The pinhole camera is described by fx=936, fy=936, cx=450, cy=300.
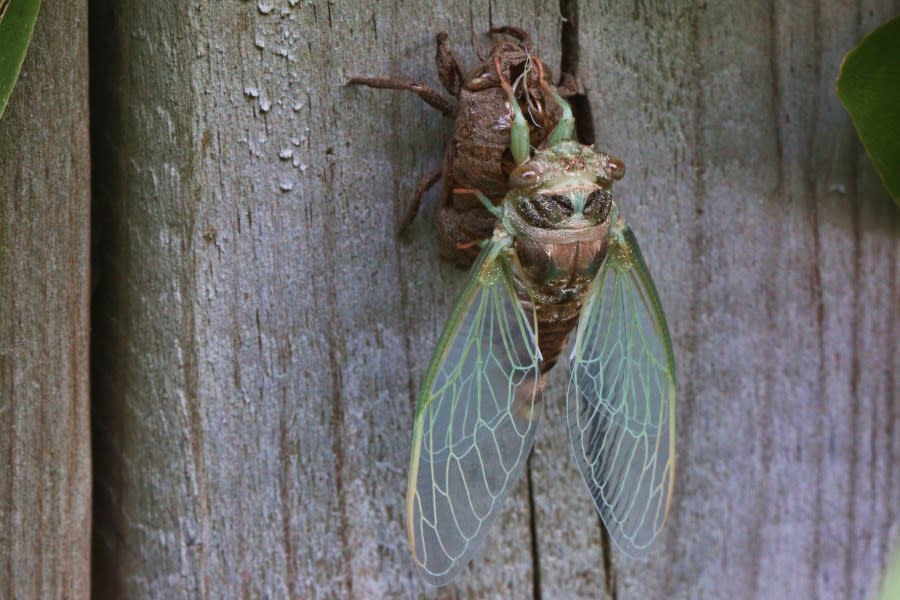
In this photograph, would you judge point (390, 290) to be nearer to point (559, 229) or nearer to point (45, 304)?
point (559, 229)

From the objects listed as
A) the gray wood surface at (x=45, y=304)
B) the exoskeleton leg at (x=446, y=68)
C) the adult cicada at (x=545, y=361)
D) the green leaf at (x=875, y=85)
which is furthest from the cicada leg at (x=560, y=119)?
the gray wood surface at (x=45, y=304)

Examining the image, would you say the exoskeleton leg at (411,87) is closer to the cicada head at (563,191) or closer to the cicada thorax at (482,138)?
the cicada thorax at (482,138)

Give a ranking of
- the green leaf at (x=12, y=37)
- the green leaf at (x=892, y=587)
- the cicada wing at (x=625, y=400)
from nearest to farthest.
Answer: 1. the green leaf at (x=892, y=587)
2. the green leaf at (x=12, y=37)
3. the cicada wing at (x=625, y=400)

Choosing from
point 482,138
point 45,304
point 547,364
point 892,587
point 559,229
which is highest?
point 482,138

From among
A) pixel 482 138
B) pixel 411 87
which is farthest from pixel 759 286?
pixel 411 87

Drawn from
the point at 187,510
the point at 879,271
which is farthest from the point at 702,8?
the point at 187,510

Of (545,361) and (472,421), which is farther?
(545,361)

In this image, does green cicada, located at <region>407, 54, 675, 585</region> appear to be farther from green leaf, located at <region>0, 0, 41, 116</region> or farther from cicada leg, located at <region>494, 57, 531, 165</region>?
green leaf, located at <region>0, 0, 41, 116</region>
